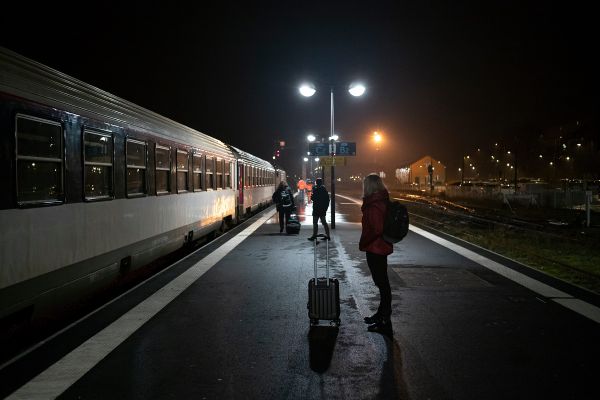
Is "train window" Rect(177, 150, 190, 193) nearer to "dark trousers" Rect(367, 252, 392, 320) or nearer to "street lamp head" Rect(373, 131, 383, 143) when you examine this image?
"dark trousers" Rect(367, 252, 392, 320)

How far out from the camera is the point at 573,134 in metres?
96.8

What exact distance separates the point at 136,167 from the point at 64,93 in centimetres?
255

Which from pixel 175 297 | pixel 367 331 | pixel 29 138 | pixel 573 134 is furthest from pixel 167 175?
pixel 573 134

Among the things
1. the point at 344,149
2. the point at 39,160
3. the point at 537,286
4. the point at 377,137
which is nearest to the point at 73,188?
the point at 39,160

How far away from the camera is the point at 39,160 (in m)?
5.85

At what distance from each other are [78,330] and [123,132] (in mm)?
3393

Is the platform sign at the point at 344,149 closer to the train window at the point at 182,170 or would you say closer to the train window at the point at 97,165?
the train window at the point at 182,170

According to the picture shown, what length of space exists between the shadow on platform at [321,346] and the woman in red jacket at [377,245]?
0.51m

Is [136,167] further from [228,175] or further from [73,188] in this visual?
[228,175]

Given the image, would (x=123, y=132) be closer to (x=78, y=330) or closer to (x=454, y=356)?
(x=78, y=330)

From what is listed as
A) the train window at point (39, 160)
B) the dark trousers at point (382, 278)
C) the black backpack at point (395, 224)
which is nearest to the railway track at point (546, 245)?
the dark trousers at point (382, 278)

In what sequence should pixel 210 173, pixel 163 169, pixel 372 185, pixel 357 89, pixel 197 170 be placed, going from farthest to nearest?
1. pixel 357 89
2. pixel 210 173
3. pixel 197 170
4. pixel 163 169
5. pixel 372 185

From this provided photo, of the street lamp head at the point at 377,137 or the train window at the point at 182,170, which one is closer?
the train window at the point at 182,170

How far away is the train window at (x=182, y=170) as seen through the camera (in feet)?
38.2
